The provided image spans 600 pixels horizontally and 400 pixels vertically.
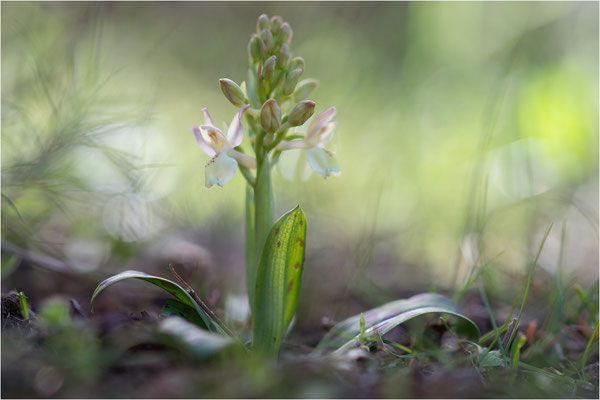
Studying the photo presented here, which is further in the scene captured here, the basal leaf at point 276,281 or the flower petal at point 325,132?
the flower petal at point 325,132

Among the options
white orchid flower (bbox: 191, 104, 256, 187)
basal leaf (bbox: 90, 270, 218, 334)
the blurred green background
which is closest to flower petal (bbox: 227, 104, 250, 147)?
white orchid flower (bbox: 191, 104, 256, 187)

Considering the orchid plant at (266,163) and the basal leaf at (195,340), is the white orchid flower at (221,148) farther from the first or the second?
the basal leaf at (195,340)

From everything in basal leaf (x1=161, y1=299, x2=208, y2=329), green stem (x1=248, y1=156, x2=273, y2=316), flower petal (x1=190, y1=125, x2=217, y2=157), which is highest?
flower petal (x1=190, y1=125, x2=217, y2=157)

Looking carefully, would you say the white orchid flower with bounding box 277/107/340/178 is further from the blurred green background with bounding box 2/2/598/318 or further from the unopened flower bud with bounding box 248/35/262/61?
the blurred green background with bounding box 2/2/598/318

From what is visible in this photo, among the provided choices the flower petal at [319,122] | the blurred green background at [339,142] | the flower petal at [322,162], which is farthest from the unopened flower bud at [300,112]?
the blurred green background at [339,142]

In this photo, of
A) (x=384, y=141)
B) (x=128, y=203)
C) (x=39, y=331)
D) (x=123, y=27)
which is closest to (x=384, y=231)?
(x=384, y=141)

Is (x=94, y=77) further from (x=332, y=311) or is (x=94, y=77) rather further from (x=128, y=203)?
(x=332, y=311)
